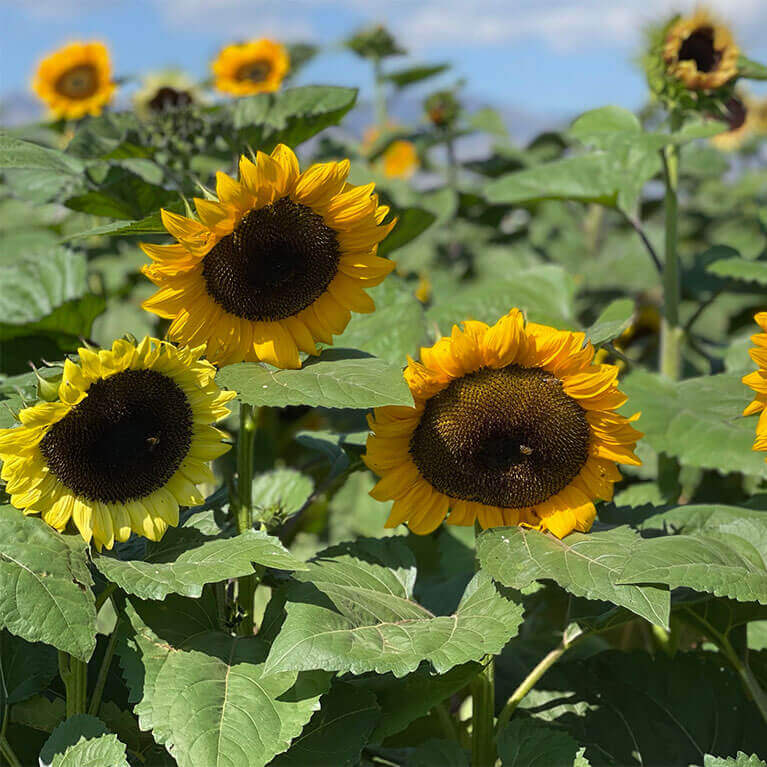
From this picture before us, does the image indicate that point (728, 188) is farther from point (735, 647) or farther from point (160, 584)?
point (160, 584)

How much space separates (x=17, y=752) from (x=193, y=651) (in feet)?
1.13

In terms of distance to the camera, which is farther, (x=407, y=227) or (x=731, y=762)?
(x=407, y=227)

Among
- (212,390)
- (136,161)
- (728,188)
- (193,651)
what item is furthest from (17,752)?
(728,188)

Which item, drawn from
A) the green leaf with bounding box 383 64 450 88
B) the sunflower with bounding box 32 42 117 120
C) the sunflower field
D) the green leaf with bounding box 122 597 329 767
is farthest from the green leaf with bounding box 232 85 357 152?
the green leaf with bounding box 383 64 450 88

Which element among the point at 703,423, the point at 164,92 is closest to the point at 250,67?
the point at 164,92

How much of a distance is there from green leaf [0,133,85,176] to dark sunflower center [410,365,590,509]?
59 cm

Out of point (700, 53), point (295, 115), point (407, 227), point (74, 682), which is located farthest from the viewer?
point (407, 227)

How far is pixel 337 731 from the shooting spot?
3.73 ft

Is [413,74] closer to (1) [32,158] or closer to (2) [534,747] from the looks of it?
(1) [32,158]

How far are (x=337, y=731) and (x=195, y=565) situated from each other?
26cm

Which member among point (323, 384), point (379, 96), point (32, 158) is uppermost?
point (32, 158)

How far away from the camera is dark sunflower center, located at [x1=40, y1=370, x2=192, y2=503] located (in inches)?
→ 41.8

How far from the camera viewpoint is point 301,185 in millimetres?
1117

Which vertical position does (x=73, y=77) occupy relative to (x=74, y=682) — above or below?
below
